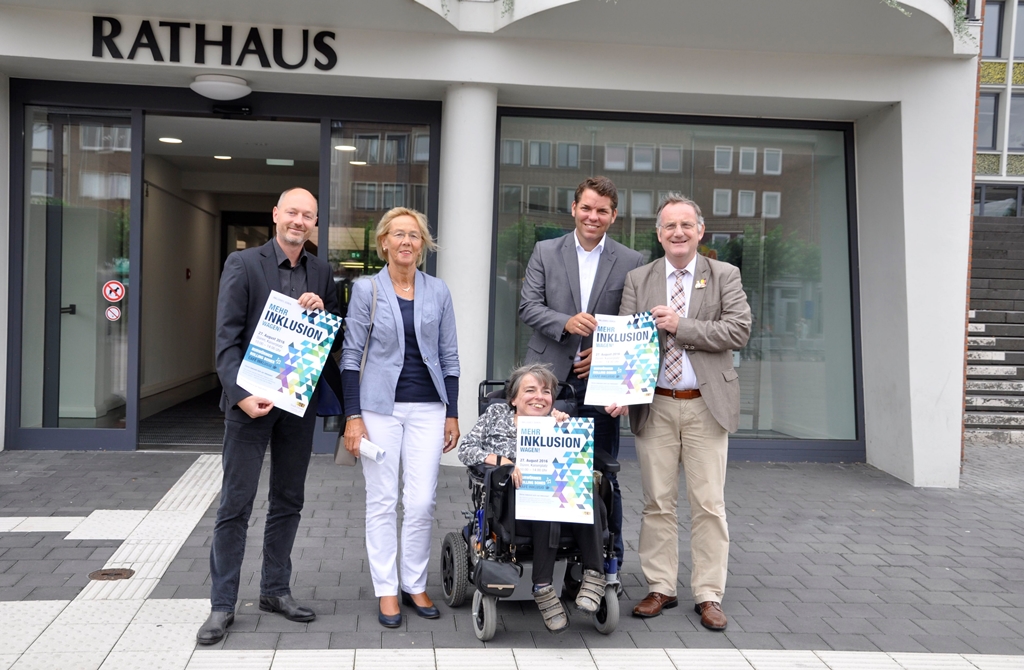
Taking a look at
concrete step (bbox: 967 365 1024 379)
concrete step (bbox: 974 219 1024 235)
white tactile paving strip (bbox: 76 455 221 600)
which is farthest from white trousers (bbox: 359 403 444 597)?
concrete step (bbox: 974 219 1024 235)

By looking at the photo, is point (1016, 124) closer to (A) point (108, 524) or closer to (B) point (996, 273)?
(B) point (996, 273)

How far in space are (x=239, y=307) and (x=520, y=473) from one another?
147 centimetres

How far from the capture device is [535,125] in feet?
28.8

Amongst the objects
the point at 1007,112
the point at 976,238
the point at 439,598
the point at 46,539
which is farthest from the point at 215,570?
the point at 1007,112

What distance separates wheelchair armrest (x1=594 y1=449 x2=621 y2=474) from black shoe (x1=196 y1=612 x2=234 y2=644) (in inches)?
72.9

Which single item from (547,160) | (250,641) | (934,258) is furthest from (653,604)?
(547,160)

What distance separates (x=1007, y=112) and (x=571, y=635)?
3400 centimetres

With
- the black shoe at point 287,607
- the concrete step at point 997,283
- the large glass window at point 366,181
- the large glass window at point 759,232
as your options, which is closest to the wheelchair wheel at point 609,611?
the black shoe at point 287,607

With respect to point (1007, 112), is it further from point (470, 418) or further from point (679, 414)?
point (679, 414)

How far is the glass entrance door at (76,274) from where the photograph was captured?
8.34 metres

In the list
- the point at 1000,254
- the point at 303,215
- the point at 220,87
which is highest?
the point at 220,87

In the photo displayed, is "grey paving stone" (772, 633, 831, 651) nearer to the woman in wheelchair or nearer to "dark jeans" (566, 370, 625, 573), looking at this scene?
"dark jeans" (566, 370, 625, 573)

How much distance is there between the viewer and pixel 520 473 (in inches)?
159

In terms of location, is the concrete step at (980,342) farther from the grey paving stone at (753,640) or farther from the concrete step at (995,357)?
the grey paving stone at (753,640)
